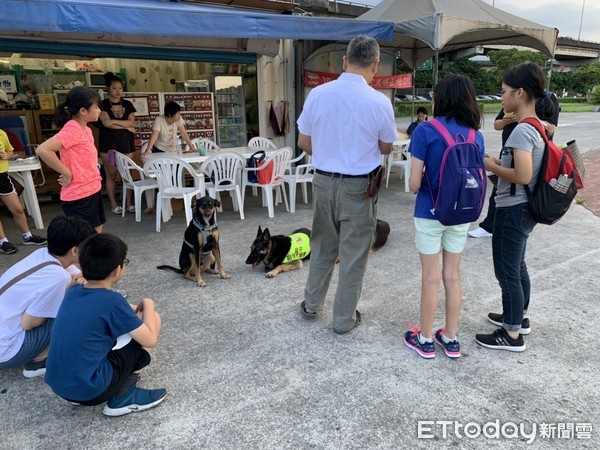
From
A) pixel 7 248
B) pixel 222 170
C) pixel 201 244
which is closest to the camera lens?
pixel 201 244

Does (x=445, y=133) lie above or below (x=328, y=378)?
above

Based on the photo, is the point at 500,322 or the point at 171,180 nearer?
the point at 500,322

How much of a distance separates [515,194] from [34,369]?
2974 millimetres

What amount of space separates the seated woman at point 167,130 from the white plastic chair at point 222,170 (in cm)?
88

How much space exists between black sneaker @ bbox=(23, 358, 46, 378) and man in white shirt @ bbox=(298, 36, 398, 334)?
1.78m

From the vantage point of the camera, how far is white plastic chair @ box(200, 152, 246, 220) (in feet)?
17.8

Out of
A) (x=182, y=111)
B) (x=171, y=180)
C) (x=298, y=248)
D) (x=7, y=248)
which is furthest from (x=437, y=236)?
(x=182, y=111)

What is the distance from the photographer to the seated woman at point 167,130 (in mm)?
5812

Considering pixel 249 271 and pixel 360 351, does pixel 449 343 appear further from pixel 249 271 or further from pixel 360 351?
pixel 249 271

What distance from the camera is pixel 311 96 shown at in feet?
8.67

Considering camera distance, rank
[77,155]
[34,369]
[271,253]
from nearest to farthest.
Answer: [34,369]
[77,155]
[271,253]

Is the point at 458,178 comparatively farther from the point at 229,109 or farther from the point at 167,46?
the point at 229,109

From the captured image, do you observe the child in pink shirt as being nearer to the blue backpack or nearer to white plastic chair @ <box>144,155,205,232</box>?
Answer: white plastic chair @ <box>144,155,205,232</box>

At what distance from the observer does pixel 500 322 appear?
3.01 meters
